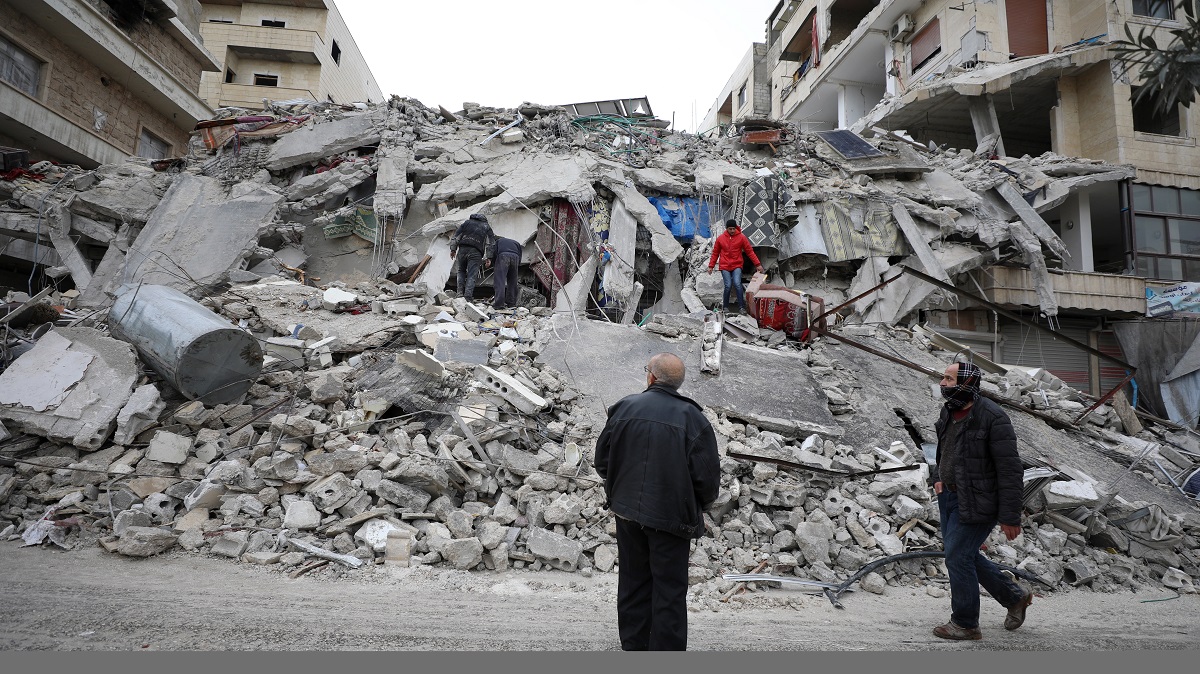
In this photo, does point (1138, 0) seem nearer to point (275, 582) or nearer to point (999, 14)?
point (999, 14)

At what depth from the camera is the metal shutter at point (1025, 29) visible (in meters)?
15.9

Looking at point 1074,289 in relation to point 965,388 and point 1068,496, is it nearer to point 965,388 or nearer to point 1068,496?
point 1068,496

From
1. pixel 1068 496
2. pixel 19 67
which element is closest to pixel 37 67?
pixel 19 67

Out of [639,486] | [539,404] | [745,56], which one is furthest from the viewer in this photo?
[745,56]

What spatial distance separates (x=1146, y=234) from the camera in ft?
44.5

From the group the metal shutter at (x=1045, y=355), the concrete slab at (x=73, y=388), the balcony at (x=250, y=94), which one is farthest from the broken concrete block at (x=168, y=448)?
the balcony at (x=250, y=94)

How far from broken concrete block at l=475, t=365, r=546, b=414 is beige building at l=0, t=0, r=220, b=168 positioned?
16.3 meters

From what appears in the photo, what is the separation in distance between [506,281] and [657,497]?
6.69 metres

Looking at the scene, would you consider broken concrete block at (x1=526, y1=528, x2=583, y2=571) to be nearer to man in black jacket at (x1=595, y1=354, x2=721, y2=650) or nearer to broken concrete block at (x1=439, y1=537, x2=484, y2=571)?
broken concrete block at (x1=439, y1=537, x2=484, y2=571)

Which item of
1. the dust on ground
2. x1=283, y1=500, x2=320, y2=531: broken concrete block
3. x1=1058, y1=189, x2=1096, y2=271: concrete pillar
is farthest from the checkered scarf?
x1=1058, y1=189, x2=1096, y2=271: concrete pillar

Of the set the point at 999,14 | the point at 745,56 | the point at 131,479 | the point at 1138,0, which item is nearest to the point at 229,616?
the point at 131,479

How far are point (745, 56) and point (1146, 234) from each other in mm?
21517

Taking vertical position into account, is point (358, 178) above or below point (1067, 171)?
below

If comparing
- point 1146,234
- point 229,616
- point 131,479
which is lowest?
point 229,616
